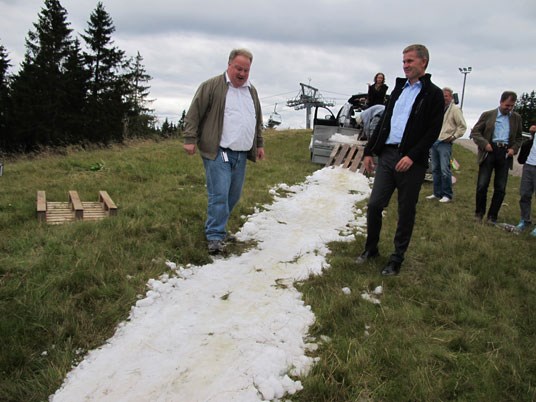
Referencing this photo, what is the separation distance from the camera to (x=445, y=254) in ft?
14.1

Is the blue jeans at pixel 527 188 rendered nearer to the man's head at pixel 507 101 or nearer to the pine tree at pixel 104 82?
the man's head at pixel 507 101

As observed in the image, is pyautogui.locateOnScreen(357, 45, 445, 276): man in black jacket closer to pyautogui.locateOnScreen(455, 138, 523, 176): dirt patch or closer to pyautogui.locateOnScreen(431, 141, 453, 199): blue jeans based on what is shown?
pyautogui.locateOnScreen(431, 141, 453, 199): blue jeans

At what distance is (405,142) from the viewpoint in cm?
356

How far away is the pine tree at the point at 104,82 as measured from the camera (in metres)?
36.0

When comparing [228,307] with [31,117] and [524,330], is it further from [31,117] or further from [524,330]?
[31,117]

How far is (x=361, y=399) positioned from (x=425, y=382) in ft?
1.32

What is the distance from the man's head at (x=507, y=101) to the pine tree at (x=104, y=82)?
35.5 m

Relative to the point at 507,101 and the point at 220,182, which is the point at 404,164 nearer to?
the point at 220,182

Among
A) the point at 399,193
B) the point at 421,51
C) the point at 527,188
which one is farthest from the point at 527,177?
the point at 421,51

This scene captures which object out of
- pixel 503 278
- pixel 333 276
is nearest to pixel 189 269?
pixel 333 276

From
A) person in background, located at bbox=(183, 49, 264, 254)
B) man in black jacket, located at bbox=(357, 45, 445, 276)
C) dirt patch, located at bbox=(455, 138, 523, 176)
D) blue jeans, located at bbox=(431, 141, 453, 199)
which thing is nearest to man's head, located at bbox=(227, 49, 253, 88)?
person in background, located at bbox=(183, 49, 264, 254)

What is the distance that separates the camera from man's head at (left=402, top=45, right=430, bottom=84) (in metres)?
3.49

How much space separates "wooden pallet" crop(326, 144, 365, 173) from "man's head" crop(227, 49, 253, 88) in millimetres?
6226

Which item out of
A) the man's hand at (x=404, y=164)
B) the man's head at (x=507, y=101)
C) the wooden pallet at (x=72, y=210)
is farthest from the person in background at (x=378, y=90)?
the wooden pallet at (x=72, y=210)
